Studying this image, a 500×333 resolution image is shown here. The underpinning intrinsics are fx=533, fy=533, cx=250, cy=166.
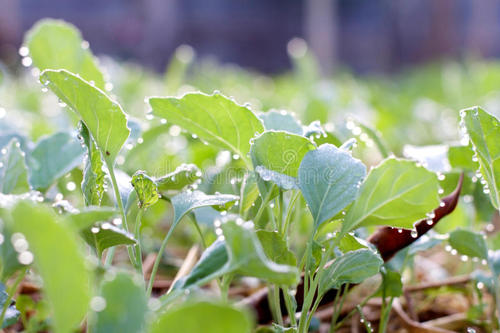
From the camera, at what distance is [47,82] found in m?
0.42

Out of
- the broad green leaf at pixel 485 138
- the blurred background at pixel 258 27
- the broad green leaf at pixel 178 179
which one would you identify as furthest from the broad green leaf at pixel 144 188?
the blurred background at pixel 258 27

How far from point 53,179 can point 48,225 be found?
358mm

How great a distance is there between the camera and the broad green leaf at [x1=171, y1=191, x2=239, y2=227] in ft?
1.47

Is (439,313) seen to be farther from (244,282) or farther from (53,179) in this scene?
(53,179)

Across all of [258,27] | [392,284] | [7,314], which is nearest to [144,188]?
[7,314]

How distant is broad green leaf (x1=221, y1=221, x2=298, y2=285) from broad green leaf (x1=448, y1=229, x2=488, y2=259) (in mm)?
281

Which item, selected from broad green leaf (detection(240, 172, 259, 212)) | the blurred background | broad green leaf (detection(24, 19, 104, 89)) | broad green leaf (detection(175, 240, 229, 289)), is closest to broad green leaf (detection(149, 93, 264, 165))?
broad green leaf (detection(240, 172, 259, 212))

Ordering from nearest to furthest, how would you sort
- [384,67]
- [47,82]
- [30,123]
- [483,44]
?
1. [47,82]
2. [30,123]
3. [483,44]
4. [384,67]

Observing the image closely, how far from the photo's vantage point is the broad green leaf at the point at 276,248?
448mm

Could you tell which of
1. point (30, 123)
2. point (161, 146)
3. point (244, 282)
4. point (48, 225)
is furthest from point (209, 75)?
point (48, 225)

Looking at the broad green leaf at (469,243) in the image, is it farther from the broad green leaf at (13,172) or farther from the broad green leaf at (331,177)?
the broad green leaf at (13,172)

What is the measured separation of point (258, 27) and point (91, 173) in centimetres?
985

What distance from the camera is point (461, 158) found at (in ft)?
2.07

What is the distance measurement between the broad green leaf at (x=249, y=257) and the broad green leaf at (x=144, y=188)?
11cm
